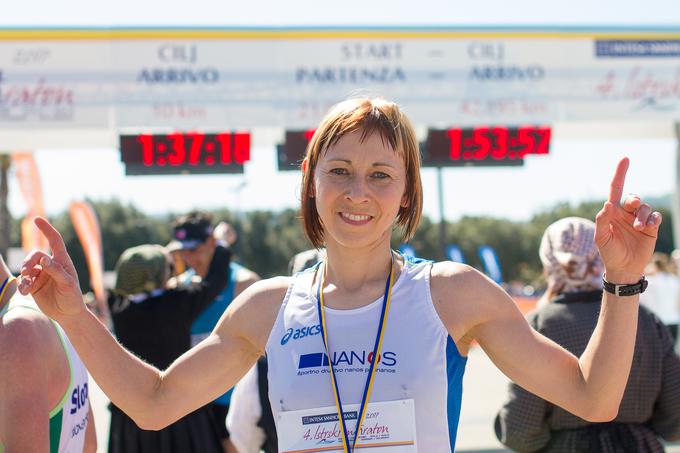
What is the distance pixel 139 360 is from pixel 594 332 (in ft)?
3.74

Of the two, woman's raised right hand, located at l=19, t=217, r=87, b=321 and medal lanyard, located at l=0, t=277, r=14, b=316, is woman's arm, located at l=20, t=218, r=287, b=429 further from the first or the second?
medal lanyard, located at l=0, t=277, r=14, b=316

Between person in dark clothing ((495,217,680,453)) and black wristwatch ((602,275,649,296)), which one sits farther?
person in dark clothing ((495,217,680,453))

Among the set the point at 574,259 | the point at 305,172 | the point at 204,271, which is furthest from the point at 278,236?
the point at 305,172

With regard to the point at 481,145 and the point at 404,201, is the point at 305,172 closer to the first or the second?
the point at 404,201

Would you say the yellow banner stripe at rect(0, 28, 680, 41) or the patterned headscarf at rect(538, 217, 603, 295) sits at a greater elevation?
the yellow banner stripe at rect(0, 28, 680, 41)

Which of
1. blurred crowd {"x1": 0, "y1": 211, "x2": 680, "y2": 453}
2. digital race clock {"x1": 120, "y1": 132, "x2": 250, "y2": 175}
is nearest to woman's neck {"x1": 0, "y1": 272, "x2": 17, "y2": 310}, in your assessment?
blurred crowd {"x1": 0, "y1": 211, "x2": 680, "y2": 453}

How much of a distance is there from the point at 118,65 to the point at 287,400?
790cm

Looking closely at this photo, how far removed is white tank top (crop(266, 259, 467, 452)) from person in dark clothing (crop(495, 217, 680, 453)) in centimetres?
138

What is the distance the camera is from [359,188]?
6.62 feet

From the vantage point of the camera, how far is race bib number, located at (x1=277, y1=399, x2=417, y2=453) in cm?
194

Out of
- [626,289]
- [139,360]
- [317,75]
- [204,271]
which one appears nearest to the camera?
[626,289]

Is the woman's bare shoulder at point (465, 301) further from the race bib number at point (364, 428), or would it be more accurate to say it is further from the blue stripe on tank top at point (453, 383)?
the race bib number at point (364, 428)

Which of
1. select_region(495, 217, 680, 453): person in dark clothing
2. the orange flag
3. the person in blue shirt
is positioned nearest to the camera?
select_region(495, 217, 680, 453): person in dark clothing

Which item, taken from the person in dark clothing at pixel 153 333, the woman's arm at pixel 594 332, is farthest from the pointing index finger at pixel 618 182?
the person in dark clothing at pixel 153 333
